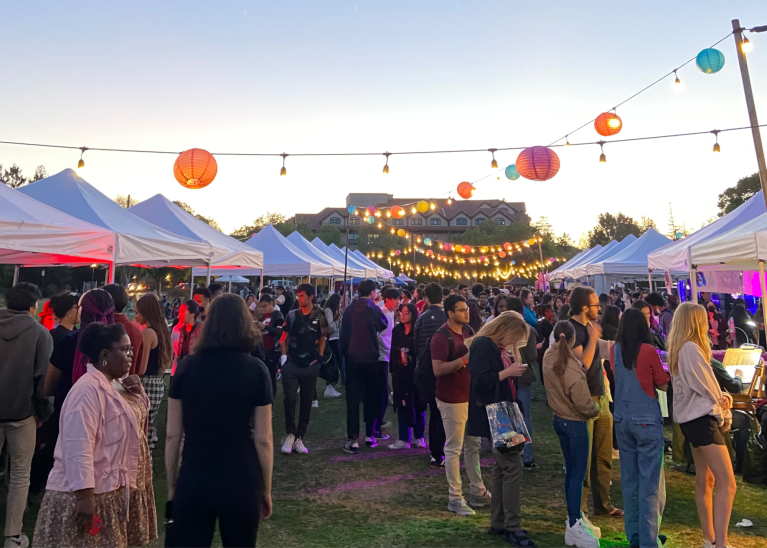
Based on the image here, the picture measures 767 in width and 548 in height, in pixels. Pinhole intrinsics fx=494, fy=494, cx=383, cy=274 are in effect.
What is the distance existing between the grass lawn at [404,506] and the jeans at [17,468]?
0.63 m

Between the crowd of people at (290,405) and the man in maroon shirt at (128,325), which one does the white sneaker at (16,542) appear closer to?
the crowd of people at (290,405)

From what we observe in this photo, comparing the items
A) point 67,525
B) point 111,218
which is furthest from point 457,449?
point 111,218

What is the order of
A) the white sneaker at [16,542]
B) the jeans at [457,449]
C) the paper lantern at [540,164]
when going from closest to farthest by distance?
the white sneaker at [16,542]
the jeans at [457,449]
the paper lantern at [540,164]

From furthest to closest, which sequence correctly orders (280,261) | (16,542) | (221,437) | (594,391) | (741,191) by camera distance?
1. (741,191)
2. (280,261)
3. (594,391)
4. (16,542)
5. (221,437)

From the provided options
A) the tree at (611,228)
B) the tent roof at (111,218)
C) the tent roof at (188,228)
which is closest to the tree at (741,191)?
the tree at (611,228)

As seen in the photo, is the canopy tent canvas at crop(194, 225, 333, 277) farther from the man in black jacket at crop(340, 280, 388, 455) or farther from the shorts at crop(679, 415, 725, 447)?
the shorts at crop(679, 415, 725, 447)

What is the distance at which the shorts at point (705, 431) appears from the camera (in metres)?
3.33

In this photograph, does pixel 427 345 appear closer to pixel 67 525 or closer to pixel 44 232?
pixel 67 525

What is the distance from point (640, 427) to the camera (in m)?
3.42

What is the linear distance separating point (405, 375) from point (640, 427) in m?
3.01

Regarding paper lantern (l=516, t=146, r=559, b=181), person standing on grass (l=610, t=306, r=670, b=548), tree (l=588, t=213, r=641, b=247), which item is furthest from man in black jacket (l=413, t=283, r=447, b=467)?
tree (l=588, t=213, r=641, b=247)

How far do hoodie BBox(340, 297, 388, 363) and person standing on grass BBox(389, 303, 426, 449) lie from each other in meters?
0.24

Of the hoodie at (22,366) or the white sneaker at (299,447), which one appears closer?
the hoodie at (22,366)

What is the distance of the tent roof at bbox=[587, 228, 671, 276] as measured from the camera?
47.7ft
